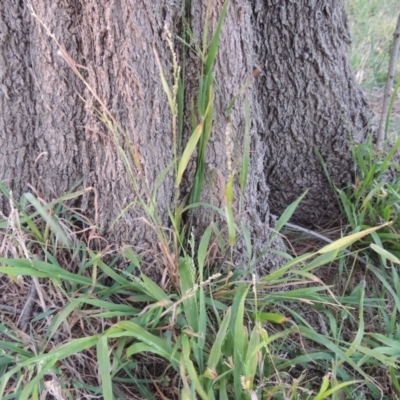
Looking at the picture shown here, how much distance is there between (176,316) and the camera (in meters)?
1.15

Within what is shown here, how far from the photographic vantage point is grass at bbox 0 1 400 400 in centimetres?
107

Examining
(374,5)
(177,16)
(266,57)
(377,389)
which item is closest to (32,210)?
(177,16)

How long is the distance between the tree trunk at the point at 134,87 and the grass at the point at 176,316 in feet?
0.14

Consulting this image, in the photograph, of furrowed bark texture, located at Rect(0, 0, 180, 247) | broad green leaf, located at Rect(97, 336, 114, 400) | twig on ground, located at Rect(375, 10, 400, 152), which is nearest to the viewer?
broad green leaf, located at Rect(97, 336, 114, 400)

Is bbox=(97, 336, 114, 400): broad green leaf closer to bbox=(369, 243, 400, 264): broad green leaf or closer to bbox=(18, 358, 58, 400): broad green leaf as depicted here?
bbox=(18, 358, 58, 400): broad green leaf

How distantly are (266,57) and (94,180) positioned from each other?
0.64 metres

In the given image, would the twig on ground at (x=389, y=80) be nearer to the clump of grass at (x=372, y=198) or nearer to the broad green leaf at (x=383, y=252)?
the clump of grass at (x=372, y=198)

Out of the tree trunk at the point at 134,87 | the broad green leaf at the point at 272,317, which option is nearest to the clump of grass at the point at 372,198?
the tree trunk at the point at 134,87

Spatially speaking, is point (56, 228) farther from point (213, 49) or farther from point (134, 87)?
point (213, 49)

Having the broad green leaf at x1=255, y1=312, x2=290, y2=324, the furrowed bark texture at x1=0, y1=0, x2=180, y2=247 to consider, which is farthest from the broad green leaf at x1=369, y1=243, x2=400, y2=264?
the furrowed bark texture at x1=0, y1=0, x2=180, y2=247

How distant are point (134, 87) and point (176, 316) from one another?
A: 512 millimetres

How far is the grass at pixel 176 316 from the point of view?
1.07 m

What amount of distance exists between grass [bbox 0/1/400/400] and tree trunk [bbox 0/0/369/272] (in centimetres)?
4

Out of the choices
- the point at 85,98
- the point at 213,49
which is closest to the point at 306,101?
the point at 213,49
